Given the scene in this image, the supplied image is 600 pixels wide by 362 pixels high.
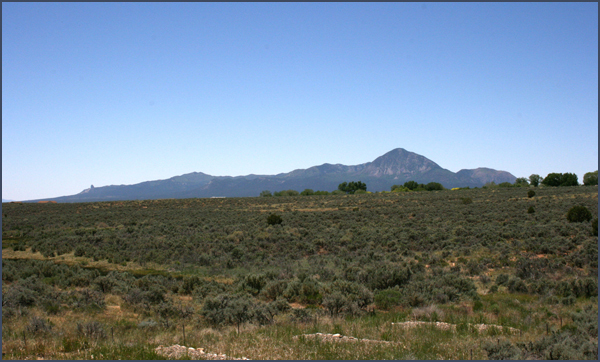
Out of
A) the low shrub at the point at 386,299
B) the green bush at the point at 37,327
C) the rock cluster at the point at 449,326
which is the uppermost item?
the green bush at the point at 37,327

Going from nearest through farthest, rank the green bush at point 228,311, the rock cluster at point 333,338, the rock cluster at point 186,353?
the rock cluster at point 186,353, the rock cluster at point 333,338, the green bush at point 228,311

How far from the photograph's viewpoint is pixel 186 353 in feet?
20.2

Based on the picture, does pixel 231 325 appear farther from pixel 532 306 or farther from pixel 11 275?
pixel 11 275

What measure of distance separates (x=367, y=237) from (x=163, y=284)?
1278 centimetres

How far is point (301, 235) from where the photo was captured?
24.2m

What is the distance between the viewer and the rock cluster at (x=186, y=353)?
6039mm

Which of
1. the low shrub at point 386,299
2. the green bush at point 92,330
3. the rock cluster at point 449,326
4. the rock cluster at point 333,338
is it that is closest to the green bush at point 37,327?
the green bush at point 92,330

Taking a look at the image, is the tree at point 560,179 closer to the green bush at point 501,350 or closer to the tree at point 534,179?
the tree at point 534,179

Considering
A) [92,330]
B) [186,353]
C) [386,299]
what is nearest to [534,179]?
[386,299]

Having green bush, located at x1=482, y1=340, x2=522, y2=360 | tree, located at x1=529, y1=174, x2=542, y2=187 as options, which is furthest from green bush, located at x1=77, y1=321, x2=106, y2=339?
tree, located at x1=529, y1=174, x2=542, y2=187

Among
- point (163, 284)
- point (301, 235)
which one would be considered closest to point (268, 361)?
point (163, 284)

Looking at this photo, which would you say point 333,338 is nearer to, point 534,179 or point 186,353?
point 186,353

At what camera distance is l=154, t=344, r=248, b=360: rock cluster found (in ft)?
19.8

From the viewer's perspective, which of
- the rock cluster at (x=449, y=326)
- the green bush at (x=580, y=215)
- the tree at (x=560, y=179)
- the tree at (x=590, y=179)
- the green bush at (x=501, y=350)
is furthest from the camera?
the tree at (x=560, y=179)
